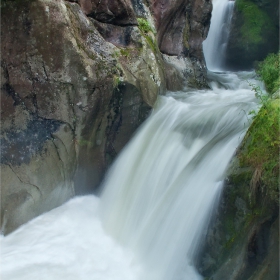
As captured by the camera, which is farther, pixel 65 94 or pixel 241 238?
pixel 65 94

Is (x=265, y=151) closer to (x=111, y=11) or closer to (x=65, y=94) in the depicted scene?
(x=65, y=94)

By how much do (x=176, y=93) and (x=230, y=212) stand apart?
3.95 metres

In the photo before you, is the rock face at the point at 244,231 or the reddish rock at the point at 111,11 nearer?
the rock face at the point at 244,231

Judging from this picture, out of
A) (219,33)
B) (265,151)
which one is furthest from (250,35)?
(265,151)

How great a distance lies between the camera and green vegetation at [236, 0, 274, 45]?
11906 mm

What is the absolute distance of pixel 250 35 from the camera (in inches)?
470

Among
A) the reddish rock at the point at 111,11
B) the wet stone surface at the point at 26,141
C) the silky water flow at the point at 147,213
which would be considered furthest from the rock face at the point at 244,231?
the reddish rock at the point at 111,11

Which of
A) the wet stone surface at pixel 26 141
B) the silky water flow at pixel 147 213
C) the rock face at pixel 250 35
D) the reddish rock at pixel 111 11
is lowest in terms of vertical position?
the silky water flow at pixel 147 213

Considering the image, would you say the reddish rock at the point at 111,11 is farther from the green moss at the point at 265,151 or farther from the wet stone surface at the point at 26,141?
the green moss at the point at 265,151

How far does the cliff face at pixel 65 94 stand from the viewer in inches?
163

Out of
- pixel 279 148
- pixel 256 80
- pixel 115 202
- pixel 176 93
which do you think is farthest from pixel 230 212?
pixel 256 80

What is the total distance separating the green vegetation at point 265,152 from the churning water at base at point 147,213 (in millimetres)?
441

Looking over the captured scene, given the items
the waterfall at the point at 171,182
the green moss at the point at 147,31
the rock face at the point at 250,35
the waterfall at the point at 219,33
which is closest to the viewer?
the waterfall at the point at 171,182

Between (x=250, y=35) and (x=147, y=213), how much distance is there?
382 inches
